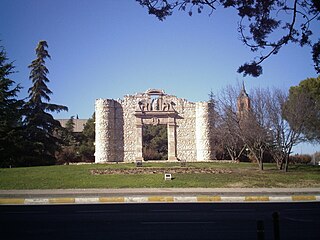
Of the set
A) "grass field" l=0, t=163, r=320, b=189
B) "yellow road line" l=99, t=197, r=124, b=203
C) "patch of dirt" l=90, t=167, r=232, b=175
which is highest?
"patch of dirt" l=90, t=167, r=232, b=175

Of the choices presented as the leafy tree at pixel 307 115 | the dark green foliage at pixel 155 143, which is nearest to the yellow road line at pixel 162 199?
the leafy tree at pixel 307 115

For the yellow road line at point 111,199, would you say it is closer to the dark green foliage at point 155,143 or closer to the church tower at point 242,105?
the church tower at point 242,105

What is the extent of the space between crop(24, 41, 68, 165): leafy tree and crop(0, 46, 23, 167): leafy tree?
1.85 meters

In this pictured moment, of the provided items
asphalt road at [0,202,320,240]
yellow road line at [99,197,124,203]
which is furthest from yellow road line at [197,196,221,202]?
yellow road line at [99,197,124,203]

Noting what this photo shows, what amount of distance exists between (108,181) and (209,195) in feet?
25.4

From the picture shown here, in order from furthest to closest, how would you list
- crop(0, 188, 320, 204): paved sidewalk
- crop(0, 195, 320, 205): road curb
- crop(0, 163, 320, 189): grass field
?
crop(0, 163, 320, 189): grass field → crop(0, 188, 320, 204): paved sidewalk → crop(0, 195, 320, 205): road curb

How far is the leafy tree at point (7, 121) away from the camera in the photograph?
119ft

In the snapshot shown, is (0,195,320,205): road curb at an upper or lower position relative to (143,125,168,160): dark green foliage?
lower

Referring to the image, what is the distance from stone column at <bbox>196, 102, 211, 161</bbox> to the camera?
42031mm

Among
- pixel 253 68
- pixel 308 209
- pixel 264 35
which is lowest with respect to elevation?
pixel 308 209

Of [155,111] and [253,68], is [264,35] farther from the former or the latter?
[155,111]

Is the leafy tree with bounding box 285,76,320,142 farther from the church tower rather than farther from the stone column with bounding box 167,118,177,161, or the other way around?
the stone column with bounding box 167,118,177,161

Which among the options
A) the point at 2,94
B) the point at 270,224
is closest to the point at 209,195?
the point at 270,224

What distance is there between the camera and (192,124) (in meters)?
42.9
